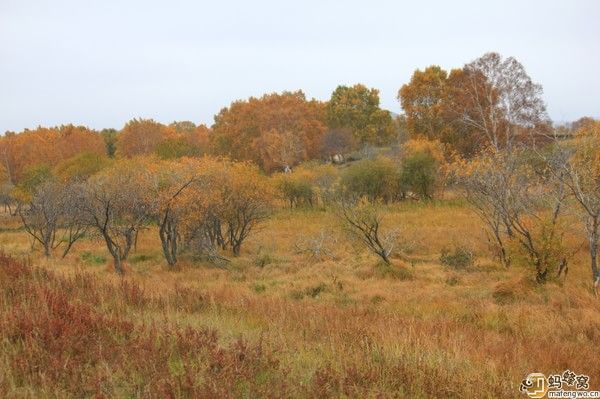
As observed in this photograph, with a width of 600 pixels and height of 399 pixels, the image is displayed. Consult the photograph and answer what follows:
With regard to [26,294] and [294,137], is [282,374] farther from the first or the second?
[294,137]

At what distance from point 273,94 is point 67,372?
188ft

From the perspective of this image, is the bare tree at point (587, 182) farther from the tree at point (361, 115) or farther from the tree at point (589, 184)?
the tree at point (361, 115)

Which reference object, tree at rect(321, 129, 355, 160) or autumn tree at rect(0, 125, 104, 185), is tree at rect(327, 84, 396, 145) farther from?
autumn tree at rect(0, 125, 104, 185)

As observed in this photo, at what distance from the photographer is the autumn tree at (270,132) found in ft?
169

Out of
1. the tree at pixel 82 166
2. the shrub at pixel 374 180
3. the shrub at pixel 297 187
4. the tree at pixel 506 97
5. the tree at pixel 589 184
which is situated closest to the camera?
the tree at pixel 589 184

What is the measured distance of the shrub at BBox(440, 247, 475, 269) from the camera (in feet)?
56.1

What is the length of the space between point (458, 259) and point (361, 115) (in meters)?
47.8

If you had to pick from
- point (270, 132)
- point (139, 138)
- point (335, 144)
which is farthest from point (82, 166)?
point (335, 144)

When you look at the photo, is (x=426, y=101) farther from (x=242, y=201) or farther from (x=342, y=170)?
(x=242, y=201)

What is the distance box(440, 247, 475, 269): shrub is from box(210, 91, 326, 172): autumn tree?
34.1 m

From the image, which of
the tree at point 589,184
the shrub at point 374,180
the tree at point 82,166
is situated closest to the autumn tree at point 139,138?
the tree at point 82,166

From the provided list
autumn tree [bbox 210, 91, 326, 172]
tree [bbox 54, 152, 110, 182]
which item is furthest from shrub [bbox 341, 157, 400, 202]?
tree [bbox 54, 152, 110, 182]

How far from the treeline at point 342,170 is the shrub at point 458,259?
4.00 feet

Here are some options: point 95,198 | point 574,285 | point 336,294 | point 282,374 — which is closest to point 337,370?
point 282,374
